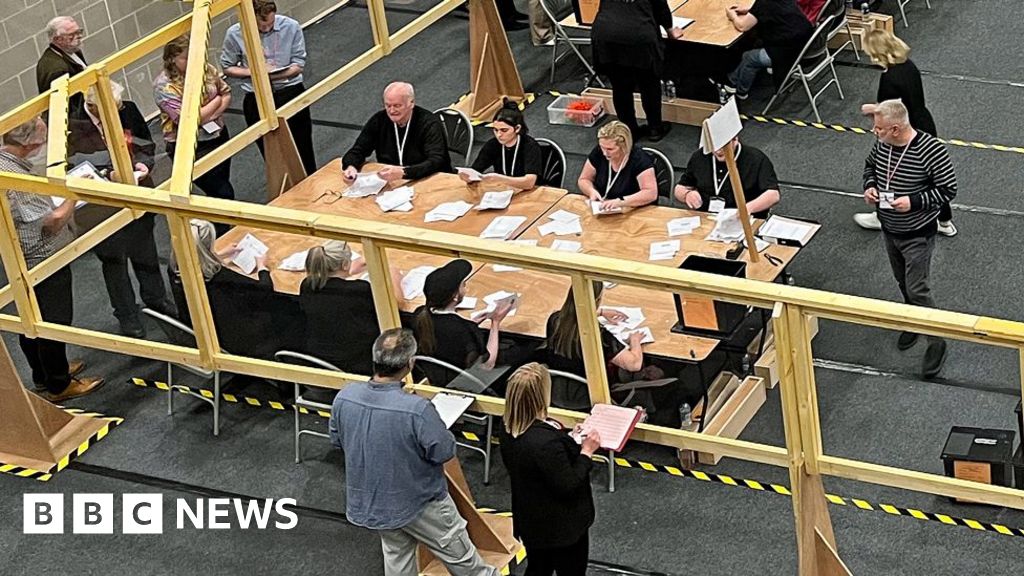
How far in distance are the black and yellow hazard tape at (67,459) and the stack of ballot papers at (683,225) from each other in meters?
3.05

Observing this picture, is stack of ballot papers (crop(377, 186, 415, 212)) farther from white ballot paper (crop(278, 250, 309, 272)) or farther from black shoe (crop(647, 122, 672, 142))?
black shoe (crop(647, 122, 672, 142))

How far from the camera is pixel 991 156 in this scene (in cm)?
995

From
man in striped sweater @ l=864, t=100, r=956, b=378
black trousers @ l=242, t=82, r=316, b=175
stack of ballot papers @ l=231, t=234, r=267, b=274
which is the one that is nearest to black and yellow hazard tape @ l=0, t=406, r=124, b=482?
stack of ballot papers @ l=231, t=234, r=267, b=274

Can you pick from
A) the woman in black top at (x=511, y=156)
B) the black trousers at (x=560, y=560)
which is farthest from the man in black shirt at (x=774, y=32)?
the black trousers at (x=560, y=560)

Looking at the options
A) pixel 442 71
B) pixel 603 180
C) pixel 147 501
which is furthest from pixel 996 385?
pixel 442 71

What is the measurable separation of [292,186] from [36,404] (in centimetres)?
238

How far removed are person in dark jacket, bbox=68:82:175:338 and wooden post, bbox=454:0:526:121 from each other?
3175 millimetres

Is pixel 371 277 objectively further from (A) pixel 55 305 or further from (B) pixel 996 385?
(B) pixel 996 385

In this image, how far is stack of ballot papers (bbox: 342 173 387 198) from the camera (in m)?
8.97

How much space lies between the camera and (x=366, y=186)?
9000 millimetres

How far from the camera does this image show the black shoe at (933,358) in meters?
5.84

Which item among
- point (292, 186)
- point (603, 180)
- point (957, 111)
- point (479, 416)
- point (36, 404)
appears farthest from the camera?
point (957, 111)

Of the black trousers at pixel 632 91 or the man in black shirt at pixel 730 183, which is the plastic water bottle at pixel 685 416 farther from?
the black trousers at pixel 632 91

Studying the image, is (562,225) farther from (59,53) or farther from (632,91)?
(59,53)
